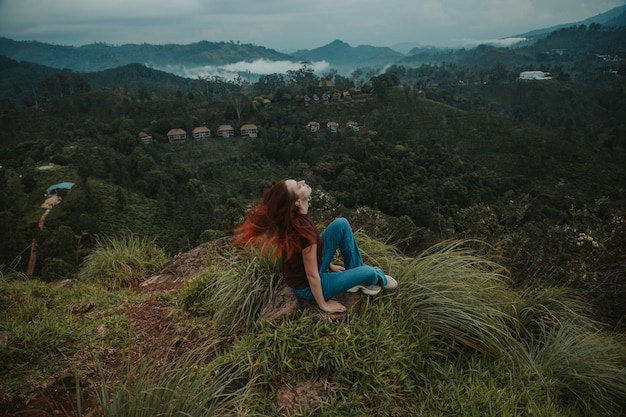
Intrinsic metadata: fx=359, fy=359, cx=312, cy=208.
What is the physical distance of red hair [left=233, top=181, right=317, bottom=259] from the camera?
7.54ft

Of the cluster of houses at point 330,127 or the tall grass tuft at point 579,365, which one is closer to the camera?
the tall grass tuft at point 579,365

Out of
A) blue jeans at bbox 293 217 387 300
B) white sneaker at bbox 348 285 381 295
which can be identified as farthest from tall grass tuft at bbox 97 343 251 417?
white sneaker at bbox 348 285 381 295

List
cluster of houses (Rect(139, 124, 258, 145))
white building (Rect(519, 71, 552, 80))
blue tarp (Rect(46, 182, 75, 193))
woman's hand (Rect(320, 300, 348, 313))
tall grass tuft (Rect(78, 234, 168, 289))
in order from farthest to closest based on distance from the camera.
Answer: white building (Rect(519, 71, 552, 80))
cluster of houses (Rect(139, 124, 258, 145))
blue tarp (Rect(46, 182, 75, 193))
tall grass tuft (Rect(78, 234, 168, 289))
woman's hand (Rect(320, 300, 348, 313))

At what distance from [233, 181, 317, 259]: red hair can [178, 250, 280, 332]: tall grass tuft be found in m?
0.55

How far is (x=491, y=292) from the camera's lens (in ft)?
A: 9.44

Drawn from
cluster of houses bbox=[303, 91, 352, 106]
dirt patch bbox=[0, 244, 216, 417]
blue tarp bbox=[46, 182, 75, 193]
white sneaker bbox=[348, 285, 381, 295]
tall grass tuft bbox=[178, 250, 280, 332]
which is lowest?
blue tarp bbox=[46, 182, 75, 193]

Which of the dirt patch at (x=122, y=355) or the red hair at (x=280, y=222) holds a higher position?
the red hair at (x=280, y=222)

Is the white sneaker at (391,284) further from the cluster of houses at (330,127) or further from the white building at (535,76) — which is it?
the white building at (535,76)

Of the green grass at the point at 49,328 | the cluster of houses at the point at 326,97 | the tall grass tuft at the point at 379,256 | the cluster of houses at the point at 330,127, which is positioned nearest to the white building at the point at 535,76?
the cluster of houses at the point at 326,97

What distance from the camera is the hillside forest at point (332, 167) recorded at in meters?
6.18

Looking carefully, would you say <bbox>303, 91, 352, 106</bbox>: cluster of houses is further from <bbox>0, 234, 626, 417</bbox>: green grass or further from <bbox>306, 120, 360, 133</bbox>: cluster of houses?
<bbox>0, 234, 626, 417</bbox>: green grass

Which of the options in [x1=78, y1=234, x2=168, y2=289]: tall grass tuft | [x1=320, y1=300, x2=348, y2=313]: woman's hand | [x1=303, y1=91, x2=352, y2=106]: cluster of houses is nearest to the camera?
[x1=320, y1=300, x2=348, y2=313]: woman's hand

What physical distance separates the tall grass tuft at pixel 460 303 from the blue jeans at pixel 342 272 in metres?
0.32

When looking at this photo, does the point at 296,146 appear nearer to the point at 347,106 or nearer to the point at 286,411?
the point at 347,106
